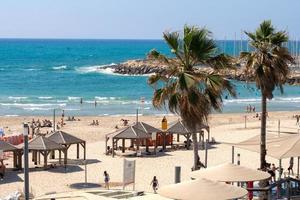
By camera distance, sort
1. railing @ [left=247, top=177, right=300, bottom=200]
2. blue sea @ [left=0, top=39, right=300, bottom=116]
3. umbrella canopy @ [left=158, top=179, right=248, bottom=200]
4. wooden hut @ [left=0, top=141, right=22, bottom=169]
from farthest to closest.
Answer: blue sea @ [left=0, top=39, right=300, bottom=116] < wooden hut @ [left=0, top=141, right=22, bottom=169] < railing @ [left=247, top=177, right=300, bottom=200] < umbrella canopy @ [left=158, top=179, right=248, bottom=200]

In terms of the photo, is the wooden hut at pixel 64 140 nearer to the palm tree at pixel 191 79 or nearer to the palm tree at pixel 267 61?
the palm tree at pixel 267 61

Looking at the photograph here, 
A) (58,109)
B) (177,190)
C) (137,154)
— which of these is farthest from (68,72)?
(177,190)

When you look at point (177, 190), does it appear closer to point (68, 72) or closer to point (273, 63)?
point (273, 63)

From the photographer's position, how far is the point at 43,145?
27422 millimetres

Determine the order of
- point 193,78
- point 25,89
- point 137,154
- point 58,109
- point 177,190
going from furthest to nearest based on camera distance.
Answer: point 25,89, point 58,109, point 137,154, point 193,78, point 177,190

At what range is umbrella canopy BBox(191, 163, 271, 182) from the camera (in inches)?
574

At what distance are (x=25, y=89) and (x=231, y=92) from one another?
76641 mm

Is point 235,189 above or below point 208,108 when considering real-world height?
below

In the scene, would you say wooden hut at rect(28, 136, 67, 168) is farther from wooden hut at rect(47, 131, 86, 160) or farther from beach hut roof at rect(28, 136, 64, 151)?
wooden hut at rect(47, 131, 86, 160)

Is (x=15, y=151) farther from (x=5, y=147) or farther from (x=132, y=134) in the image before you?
(x=132, y=134)

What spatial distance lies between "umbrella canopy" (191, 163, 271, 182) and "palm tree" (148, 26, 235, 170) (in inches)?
46.1

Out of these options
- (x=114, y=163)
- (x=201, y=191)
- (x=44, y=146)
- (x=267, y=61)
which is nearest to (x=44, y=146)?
(x=44, y=146)

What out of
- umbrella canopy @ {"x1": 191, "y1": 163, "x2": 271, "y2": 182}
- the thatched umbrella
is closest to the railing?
umbrella canopy @ {"x1": 191, "y1": 163, "x2": 271, "y2": 182}

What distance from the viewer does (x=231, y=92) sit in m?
15.2
